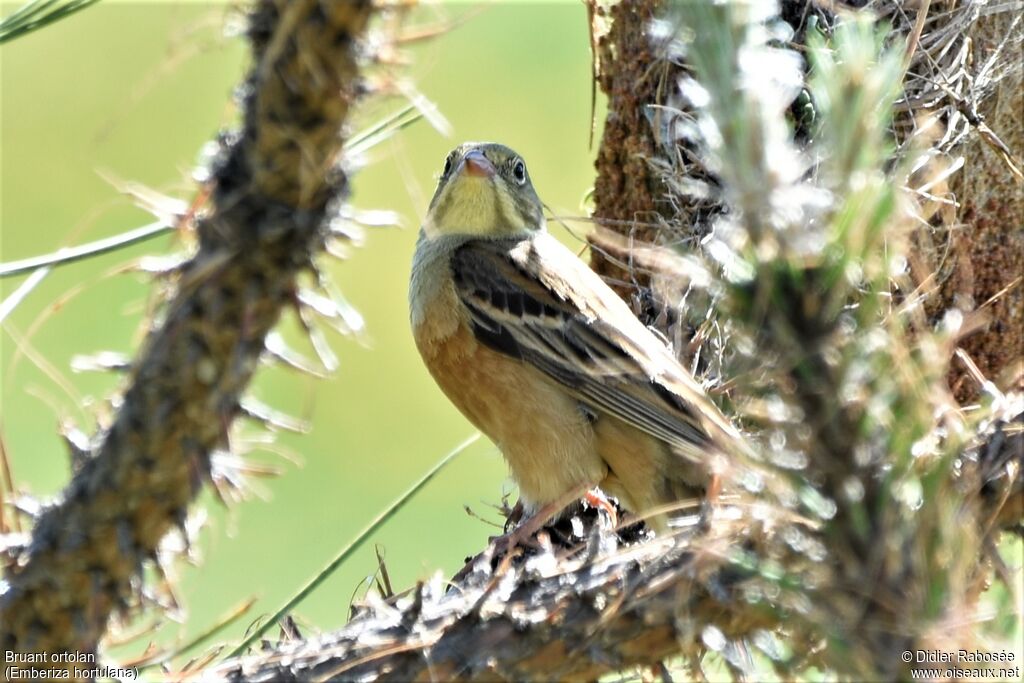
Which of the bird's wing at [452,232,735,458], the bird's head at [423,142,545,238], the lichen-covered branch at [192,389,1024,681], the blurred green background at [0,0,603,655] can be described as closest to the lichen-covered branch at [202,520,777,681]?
the lichen-covered branch at [192,389,1024,681]

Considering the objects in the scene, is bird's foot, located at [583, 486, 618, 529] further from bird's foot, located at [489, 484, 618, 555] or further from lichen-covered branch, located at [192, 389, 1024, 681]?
lichen-covered branch, located at [192, 389, 1024, 681]

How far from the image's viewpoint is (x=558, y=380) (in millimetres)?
4266

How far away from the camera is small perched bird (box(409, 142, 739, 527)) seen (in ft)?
13.4

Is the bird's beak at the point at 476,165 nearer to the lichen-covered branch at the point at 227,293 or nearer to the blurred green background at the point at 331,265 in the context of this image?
the blurred green background at the point at 331,265

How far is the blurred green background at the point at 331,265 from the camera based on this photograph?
7.82 metres

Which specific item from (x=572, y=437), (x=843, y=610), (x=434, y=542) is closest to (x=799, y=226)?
(x=843, y=610)

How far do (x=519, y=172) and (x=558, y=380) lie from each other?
125cm

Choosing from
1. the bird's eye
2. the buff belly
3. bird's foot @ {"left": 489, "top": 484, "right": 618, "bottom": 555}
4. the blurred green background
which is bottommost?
bird's foot @ {"left": 489, "top": 484, "right": 618, "bottom": 555}

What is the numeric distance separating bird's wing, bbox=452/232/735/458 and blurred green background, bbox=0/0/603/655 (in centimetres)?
203

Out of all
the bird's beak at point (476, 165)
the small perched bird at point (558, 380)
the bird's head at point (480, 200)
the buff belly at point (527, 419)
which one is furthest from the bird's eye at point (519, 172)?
the buff belly at point (527, 419)

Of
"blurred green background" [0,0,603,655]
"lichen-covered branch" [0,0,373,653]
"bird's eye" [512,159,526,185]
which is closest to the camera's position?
"lichen-covered branch" [0,0,373,653]

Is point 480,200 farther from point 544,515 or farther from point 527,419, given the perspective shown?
point 544,515

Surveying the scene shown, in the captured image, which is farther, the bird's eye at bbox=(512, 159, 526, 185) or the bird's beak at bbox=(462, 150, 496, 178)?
the bird's eye at bbox=(512, 159, 526, 185)

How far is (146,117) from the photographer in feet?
34.2
